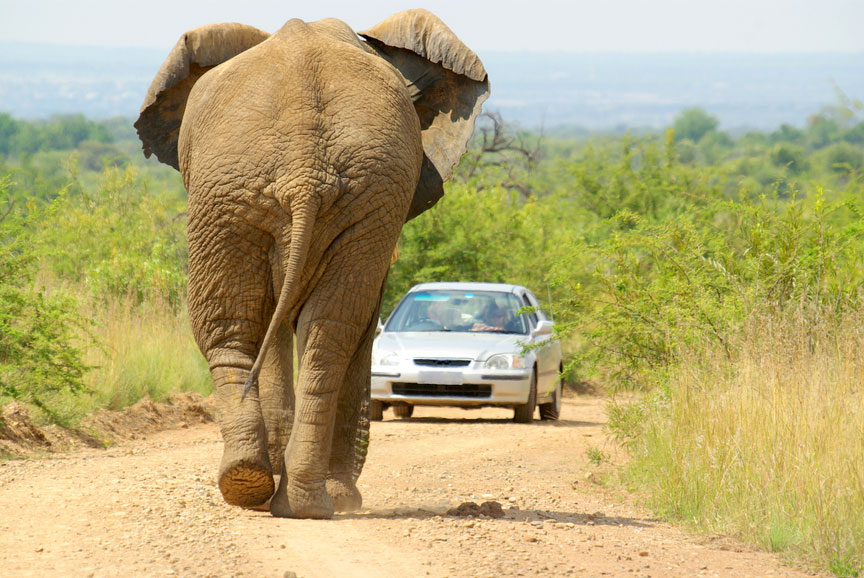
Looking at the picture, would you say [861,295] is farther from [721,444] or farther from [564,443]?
[564,443]

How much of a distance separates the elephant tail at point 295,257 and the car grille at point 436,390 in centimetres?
813

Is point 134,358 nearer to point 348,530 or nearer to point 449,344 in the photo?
point 449,344

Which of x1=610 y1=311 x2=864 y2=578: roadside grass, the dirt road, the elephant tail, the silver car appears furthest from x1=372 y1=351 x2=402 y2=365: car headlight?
the elephant tail

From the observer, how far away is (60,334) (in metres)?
11.1

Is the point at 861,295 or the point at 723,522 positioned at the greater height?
the point at 861,295

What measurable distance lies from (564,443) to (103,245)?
10489 mm

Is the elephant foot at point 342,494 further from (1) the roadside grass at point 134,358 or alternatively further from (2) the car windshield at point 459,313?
(2) the car windshield at point 459,313

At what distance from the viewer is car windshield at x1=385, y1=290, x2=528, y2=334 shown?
50.2 feet

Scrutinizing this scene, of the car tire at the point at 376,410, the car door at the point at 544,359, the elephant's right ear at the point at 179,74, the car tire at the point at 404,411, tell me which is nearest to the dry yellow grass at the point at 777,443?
the elephant's right ear at the point at 179,74

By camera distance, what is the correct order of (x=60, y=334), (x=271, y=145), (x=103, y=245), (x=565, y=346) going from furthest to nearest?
(x=565, y=346) → (x=103, y=245) → (x=60, y=334) → (x=271, y=145)

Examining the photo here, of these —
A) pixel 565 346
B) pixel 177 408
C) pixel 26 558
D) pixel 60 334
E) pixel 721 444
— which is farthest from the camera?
pixel 565 346

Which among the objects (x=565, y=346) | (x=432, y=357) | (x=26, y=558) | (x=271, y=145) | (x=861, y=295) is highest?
(x=271, y=145)

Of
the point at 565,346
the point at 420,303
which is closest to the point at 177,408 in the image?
Result: the point at 420,303

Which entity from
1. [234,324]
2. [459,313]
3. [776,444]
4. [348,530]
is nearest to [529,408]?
[459,313]
